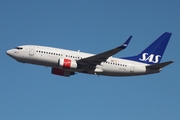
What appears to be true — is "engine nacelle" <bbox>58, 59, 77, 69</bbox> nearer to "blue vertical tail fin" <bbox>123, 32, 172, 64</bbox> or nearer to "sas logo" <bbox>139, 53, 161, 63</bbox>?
"blue vertical tail fin" <bbox>123, 32, 172, 64</bbox>

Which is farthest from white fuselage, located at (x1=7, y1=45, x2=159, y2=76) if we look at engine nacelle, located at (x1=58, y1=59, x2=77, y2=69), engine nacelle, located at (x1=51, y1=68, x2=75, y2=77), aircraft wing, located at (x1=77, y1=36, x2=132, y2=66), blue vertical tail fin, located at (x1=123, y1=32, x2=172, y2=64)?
blue vertical tail fin, located at (x1=123, y1=32, x2=172, y2=64)

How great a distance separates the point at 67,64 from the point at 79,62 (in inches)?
67.3

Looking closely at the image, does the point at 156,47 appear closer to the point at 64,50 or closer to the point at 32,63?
the point at 64,50

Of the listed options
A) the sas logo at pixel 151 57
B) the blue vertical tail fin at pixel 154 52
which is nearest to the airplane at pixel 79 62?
the blue vertical tail fin at pixel 154 52

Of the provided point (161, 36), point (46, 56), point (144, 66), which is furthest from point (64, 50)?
point (161, 36)

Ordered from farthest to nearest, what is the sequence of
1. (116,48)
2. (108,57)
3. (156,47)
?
(156,47) < (108,57) < (116,48)

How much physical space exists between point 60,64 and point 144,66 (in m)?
12.1

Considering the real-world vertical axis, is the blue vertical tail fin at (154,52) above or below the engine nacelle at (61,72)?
above

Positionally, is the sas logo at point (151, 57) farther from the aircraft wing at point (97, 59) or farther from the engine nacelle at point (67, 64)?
the engine nacelle at point (67, 64)

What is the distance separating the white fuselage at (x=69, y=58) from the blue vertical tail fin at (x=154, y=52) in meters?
2.69

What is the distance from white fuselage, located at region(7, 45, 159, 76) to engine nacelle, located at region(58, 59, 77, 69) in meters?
0.35

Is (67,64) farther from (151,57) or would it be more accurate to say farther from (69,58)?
(151,57)

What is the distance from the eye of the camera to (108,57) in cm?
5228

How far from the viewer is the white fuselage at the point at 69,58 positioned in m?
52.5
